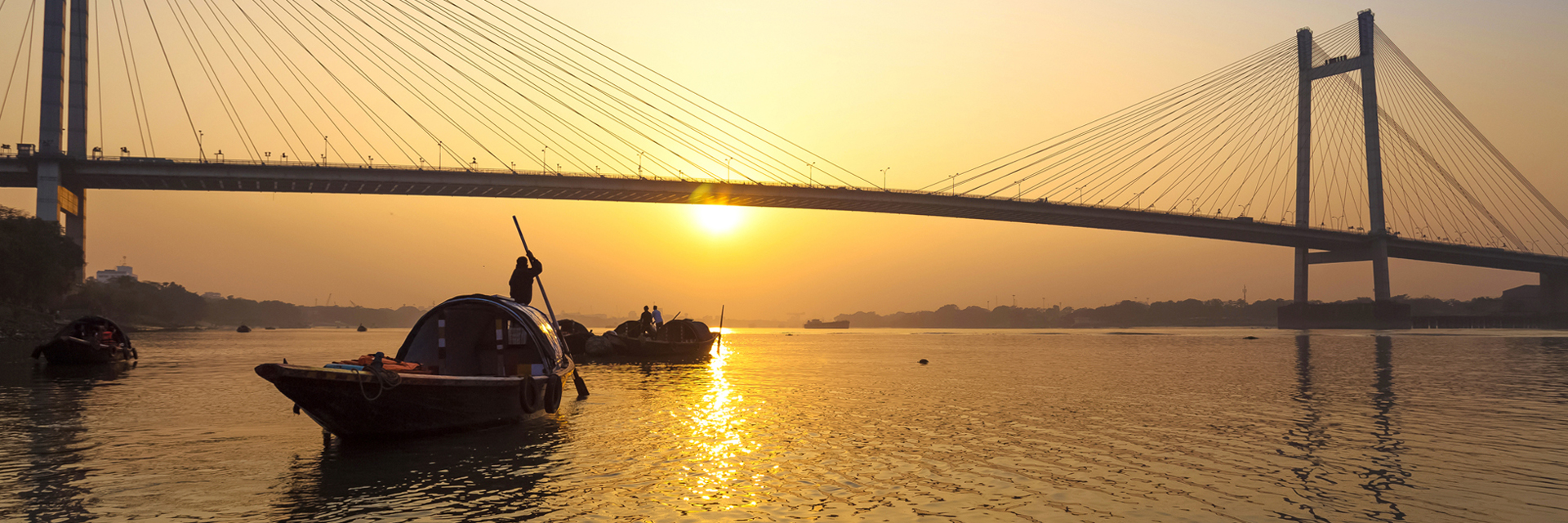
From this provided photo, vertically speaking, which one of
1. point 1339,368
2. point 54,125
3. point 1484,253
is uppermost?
point 54,125

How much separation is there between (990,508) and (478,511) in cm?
539

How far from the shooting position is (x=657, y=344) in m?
40.6

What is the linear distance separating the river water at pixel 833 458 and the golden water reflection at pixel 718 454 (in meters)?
0.06

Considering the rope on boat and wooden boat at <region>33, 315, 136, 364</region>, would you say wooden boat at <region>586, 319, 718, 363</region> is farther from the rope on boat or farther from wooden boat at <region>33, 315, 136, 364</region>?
the rope on boat

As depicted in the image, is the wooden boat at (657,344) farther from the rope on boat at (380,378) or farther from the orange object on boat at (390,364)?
the rope on boat at (380,378)

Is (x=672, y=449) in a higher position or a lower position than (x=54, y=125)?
lower

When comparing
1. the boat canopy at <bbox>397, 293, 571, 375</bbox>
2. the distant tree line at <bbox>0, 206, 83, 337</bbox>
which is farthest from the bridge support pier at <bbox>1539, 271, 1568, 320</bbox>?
the distant tree line at <bbox>0, 206, 83, 337</bbox>

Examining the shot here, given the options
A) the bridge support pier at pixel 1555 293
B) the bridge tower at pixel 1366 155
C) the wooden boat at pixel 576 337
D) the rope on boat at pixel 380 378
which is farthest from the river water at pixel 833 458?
the bridge support pier at pixel 1555 293

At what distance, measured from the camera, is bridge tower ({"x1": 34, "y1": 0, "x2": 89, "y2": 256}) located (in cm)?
5991

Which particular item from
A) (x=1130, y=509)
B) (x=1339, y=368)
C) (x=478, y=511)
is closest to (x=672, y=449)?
(x=478, y=511)

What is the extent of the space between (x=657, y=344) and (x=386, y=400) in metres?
27.8

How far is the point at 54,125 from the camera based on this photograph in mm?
61312

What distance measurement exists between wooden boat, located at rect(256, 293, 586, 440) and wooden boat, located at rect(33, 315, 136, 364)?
918 inches

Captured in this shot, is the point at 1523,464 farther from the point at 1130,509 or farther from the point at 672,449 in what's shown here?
the point at 672,449
